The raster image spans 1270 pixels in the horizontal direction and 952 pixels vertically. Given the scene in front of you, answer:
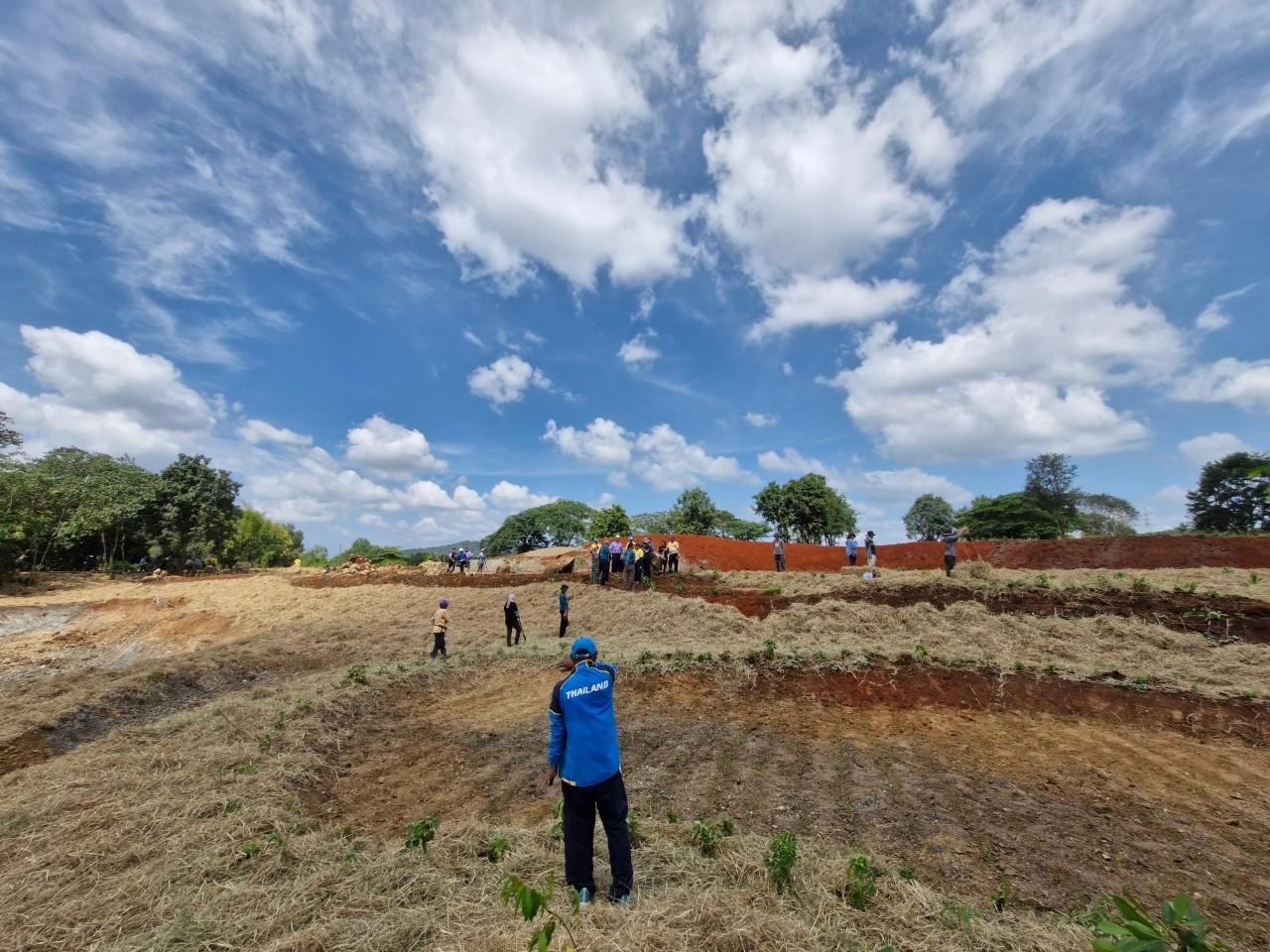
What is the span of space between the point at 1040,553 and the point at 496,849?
29.2m

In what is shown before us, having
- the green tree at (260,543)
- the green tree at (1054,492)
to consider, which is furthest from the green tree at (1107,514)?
the green tree at (260,543)

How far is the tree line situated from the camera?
1458 inches

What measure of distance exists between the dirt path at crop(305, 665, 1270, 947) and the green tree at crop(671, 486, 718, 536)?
199 feet

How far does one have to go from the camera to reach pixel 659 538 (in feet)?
109

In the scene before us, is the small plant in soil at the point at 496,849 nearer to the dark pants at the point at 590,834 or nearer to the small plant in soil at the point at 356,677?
the dark pants at the point at 590,834

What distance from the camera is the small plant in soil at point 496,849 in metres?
5.33

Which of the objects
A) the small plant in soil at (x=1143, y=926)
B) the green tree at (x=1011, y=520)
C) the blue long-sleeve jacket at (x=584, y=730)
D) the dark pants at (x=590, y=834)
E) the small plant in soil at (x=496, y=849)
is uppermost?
the green tree at (x=1011, y=520)

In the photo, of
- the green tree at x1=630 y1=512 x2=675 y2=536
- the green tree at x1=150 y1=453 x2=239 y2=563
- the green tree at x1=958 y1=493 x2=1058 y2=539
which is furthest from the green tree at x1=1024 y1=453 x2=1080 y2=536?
the green tree at x1=150 y1=453 x2=239 y2=563

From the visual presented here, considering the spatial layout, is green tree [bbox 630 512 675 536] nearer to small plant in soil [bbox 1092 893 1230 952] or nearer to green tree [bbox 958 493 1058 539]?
green tree [bbox 958 493 1058 539]

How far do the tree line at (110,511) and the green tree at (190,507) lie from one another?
70 mm

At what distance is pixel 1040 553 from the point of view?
26672mm

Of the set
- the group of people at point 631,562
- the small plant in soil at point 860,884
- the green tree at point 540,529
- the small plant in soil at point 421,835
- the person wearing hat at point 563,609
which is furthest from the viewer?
the green tree at point 540,529

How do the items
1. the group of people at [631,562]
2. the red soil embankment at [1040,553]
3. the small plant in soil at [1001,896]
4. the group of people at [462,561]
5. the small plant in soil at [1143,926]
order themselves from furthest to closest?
the group of people at [462,561], the group of people at [631,562], the red soil embankment at [1040,553], the small plant in soil at [1001,896], the small plant in soil at [1143,926]

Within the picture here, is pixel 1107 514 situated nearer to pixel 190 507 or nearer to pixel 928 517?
pixel 928 517
